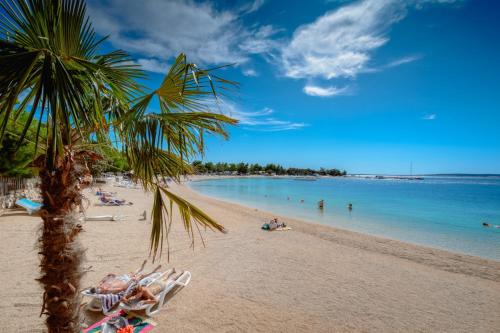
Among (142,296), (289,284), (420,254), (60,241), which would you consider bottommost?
(420,254)

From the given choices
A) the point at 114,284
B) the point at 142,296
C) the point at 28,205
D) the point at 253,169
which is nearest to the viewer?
the point at 142,296

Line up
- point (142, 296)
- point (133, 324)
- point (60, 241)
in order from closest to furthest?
point (60, 241) < point (133, 324) < point (142, 296)

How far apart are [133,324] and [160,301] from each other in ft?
2.01

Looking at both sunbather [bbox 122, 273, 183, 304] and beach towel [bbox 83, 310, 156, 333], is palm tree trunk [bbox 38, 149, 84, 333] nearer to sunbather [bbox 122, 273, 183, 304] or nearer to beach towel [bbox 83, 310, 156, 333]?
beach towel [bbox 83, 310, 156, 333]

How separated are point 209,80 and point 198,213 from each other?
1244 millimetres

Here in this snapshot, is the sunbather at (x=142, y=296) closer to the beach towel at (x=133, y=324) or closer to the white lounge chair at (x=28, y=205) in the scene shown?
the beach towel at (x=133, y=324)

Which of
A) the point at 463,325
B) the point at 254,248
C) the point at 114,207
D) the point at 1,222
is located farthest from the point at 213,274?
the point at 114,207

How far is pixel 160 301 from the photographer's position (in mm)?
4723

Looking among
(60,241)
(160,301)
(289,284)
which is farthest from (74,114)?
(289,284)

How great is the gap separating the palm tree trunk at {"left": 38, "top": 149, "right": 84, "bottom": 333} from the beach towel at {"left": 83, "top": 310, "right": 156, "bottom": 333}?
158cm

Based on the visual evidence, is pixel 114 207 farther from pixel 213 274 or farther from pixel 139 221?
pixel 213 274

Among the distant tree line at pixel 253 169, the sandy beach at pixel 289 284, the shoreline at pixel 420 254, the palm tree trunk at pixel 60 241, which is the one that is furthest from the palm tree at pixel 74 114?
the distant tree line at pixel 253 169

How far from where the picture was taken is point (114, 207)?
17.3 metres

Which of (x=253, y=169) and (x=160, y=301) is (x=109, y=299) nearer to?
(x=160, y=301)
